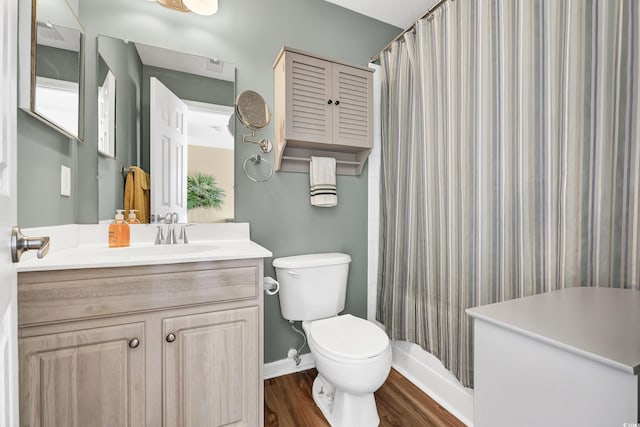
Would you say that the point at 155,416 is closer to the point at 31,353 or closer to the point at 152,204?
the point at 31,353

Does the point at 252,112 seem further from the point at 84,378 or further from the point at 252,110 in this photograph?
the point at 84,378

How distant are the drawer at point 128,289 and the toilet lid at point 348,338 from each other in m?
0.43

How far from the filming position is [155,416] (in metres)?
1.06

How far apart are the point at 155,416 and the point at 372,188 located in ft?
5.72

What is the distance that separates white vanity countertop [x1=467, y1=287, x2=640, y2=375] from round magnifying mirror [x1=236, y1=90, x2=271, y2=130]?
1.45 m

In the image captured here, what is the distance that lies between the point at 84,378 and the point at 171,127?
1205 mm

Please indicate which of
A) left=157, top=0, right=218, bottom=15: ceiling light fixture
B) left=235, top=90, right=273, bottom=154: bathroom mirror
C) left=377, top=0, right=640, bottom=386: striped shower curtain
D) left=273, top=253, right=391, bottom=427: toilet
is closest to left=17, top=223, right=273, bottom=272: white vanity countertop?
left=273, top=253, right=391, bottom=427: toilet

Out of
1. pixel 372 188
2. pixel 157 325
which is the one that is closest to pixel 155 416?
pixel 157 325

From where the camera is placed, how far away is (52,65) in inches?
44.2

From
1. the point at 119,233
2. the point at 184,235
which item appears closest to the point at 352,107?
the point at 184,235

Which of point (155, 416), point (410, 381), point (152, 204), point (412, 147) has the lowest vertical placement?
point (410, 381)

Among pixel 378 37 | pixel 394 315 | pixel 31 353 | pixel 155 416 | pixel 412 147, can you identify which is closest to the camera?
pixel 31 353

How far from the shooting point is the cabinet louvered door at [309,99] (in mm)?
1645

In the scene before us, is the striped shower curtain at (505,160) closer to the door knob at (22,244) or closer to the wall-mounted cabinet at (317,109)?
the wall-mounted cabinet at (317,109)
